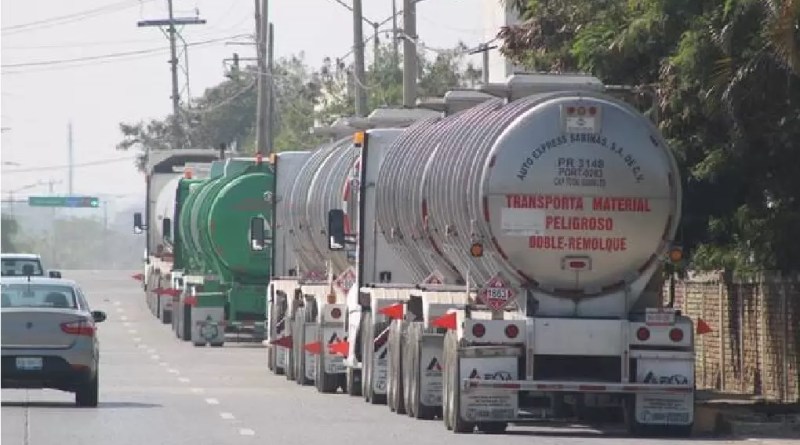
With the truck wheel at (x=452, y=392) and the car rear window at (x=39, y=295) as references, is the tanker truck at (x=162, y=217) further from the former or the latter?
the truck wheel at (x=452, y=392)

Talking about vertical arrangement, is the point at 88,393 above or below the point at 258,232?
below

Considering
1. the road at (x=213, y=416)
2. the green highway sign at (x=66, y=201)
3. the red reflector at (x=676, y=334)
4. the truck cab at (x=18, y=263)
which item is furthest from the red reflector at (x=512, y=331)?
the green highway sign at (x=66, y=201)

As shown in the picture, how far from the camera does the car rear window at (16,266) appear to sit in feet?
169

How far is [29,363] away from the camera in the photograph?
1163 inches

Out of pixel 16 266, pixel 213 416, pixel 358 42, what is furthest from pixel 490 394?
pixel 358 42

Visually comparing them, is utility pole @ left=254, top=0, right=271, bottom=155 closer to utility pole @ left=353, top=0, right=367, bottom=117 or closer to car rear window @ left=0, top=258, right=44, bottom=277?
utility pole @ left=353, top=0, right=367, bottom=117

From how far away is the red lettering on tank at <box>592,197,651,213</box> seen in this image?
25281mm

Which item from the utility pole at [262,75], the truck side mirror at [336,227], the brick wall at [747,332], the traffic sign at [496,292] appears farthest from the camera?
the utility pole at [262,75]

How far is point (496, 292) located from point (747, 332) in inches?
347

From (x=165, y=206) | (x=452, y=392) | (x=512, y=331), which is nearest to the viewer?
(x=512, y=331)

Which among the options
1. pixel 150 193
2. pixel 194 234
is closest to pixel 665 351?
pixel 194 234

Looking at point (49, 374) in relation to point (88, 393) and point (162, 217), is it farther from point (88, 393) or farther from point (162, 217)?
point (162, 217)

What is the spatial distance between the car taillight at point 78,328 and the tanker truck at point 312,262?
447 cm

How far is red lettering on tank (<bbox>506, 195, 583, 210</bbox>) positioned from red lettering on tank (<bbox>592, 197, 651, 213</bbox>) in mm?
180
